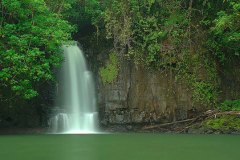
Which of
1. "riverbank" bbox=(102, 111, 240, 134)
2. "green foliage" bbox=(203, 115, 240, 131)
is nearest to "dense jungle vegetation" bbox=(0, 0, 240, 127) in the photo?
"riverbank" bbox=(102, 111, 240, 134)

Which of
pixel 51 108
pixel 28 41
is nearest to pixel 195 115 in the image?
pixel 51 108

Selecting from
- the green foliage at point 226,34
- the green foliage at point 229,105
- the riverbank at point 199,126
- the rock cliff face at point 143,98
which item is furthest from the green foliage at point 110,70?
the green foliage at point 229,105

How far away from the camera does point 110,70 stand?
18.6 metres

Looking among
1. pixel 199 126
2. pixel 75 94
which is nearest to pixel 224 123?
pixel 199 126

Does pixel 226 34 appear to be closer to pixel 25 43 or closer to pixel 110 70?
pixel 110 70

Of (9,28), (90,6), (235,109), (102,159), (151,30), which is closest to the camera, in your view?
(102,159)

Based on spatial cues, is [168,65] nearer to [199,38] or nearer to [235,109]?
[199,38]

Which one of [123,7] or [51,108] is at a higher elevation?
[123,7]

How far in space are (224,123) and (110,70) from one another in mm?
6073

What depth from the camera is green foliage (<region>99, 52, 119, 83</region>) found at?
728 inches

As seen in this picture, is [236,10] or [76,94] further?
[76,94]

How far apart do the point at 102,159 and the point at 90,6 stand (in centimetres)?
1310

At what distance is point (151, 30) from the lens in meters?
18.0

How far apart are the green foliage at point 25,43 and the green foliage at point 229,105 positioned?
751 cm
